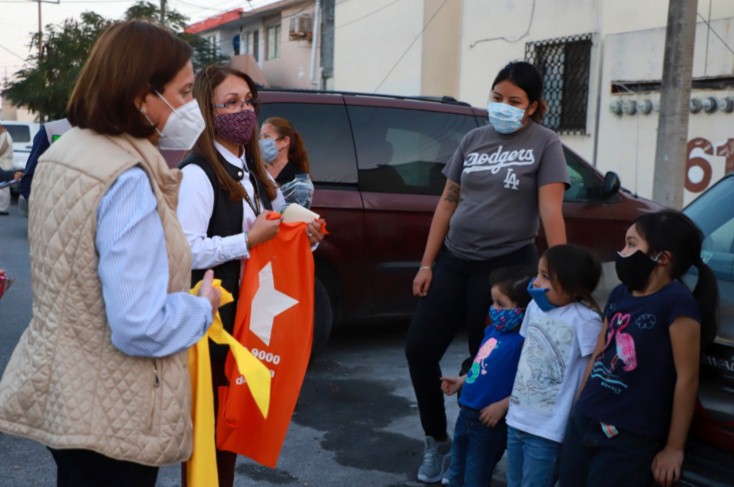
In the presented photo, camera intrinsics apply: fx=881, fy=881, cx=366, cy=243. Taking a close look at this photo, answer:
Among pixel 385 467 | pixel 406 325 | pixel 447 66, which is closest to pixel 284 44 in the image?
pixel 447 66

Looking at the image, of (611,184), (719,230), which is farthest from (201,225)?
(611,184)

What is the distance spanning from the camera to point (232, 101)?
3312mm

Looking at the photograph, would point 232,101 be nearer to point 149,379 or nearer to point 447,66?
point 149,379

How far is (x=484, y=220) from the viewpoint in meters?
4.05

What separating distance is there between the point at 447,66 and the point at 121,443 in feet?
55.3

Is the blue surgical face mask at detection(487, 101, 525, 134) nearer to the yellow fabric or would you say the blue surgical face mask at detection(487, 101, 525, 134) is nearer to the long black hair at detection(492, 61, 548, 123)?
the long black hair at detection(492, 61, 548, 123)

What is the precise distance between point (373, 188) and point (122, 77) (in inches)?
174

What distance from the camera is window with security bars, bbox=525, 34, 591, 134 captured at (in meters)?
14.1

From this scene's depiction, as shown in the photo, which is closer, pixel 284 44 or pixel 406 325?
pixel 406 325

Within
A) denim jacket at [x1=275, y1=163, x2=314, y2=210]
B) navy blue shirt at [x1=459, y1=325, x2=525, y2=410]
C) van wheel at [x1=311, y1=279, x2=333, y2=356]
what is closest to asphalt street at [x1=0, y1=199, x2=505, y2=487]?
van wheel at [x1=311, y1=279, x2=333, y2=356]

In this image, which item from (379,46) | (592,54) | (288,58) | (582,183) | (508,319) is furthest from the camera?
(288,58)

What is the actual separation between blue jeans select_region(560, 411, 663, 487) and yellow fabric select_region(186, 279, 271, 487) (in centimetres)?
116

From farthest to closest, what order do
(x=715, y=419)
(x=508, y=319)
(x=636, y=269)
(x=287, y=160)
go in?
(x=287, y=160) < (x=508, y=319) < (x=636, y=269) < (x=715, y=419)

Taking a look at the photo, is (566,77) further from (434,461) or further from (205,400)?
(205,400)
